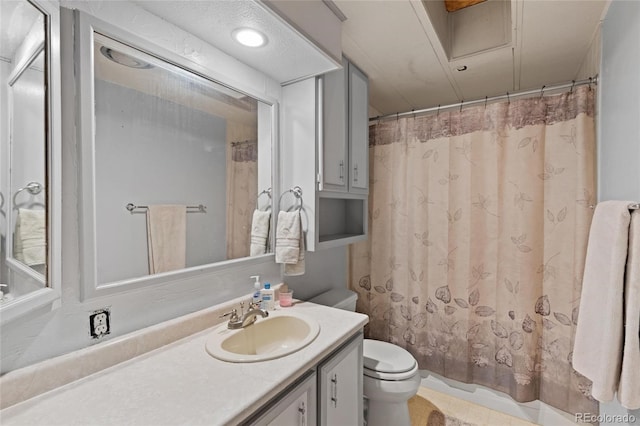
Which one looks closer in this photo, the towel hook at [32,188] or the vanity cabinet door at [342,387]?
the towel hook at [32,188]

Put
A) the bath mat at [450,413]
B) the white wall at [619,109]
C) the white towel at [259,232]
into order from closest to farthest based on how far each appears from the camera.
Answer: the white wall at [619,109], the white towel at [259,232], the bath mat at [450,413]

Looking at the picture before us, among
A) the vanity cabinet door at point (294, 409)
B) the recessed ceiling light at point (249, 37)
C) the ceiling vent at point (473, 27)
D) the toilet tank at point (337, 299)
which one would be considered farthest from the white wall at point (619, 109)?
the recessed ceiling light at point (249, 37)

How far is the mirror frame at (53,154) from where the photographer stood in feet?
2.75

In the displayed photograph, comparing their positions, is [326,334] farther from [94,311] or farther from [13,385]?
[13,385]

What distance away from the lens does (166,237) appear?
1.20m

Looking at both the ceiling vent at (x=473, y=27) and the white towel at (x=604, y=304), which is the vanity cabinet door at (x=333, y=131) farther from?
the white towel at (x=604, y=304)

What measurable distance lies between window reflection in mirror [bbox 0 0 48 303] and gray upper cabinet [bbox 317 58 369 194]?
113cm

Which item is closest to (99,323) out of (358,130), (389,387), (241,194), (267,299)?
(267,299)

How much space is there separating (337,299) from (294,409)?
977 mm

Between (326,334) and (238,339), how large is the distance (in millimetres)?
372

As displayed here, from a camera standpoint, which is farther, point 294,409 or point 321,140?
point 321,140

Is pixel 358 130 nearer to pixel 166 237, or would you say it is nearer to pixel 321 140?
pixel 321 140

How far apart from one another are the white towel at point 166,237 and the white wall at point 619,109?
5.79 feet

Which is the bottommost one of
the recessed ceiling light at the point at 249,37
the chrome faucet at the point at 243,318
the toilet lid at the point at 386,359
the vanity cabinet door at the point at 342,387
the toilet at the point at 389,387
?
the toilet at the point at 389,387
